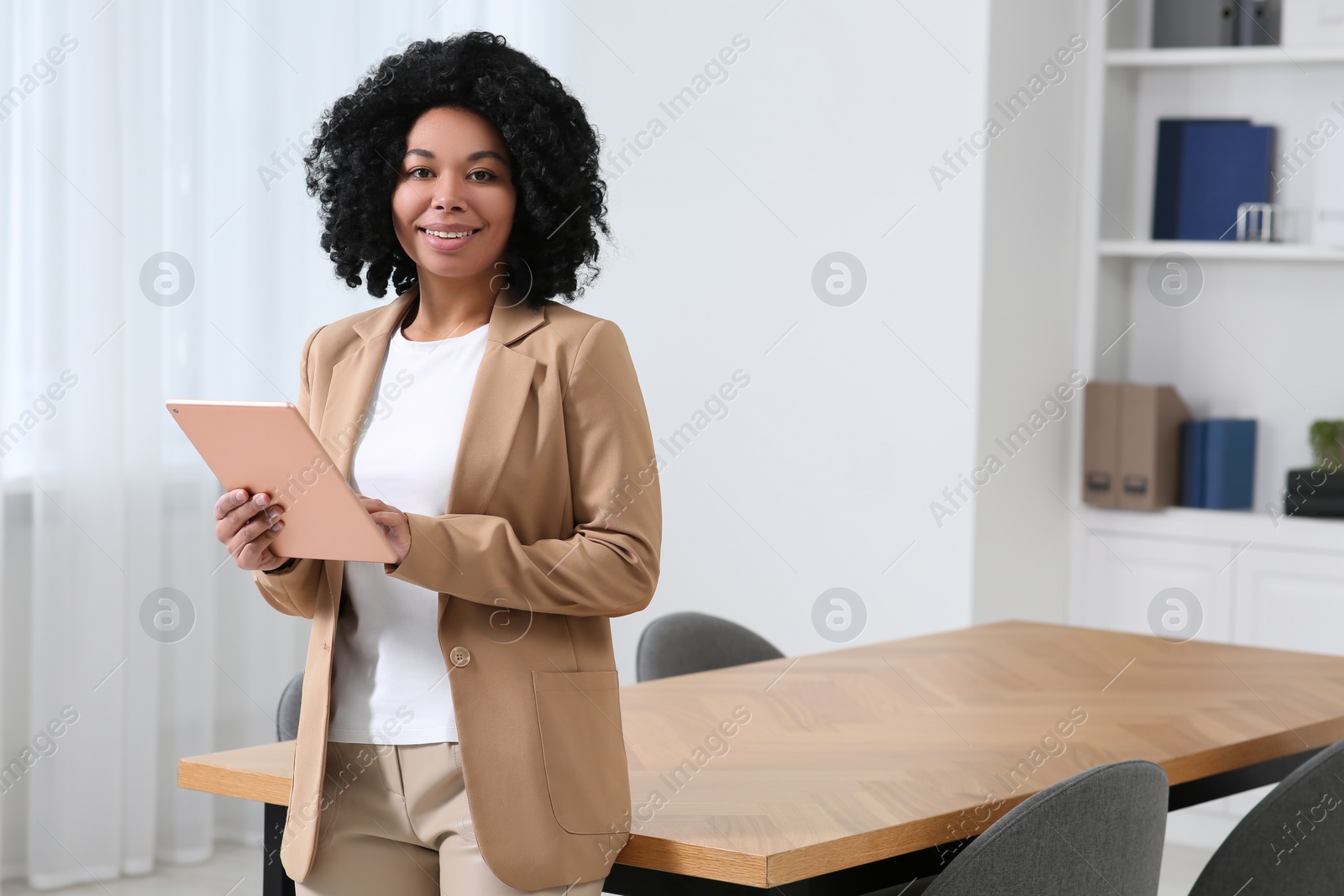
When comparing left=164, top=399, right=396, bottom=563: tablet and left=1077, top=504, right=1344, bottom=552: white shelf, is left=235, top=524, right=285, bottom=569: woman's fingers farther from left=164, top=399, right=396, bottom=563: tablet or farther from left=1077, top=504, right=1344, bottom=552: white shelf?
left=1077, top=504, right=1344, bottom=552: white shelf

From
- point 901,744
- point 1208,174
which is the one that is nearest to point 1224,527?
point 1208,174

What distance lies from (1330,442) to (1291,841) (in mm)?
2449

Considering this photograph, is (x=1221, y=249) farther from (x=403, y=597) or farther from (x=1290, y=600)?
(x=403, y=597)

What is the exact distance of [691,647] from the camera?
3.07 m

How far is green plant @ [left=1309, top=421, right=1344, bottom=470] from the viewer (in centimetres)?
432

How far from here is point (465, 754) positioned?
1.51 metres

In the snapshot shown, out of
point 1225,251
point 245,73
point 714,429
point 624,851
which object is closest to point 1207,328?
point 1225,251

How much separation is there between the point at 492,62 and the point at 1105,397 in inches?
127

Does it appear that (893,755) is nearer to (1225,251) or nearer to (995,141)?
(995,141)

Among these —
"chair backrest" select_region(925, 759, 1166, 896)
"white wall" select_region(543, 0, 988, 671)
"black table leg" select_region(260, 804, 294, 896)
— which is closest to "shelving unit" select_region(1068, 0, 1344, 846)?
"white wall" select_region(543, 0, 988, 671)

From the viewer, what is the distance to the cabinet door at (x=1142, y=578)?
4.46 m

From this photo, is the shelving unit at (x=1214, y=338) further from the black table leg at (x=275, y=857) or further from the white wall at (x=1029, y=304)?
the black table leg at (x=275, y=857)

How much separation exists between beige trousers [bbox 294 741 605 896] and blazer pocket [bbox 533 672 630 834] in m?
0.07

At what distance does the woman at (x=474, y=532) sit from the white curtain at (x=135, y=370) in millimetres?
2331
